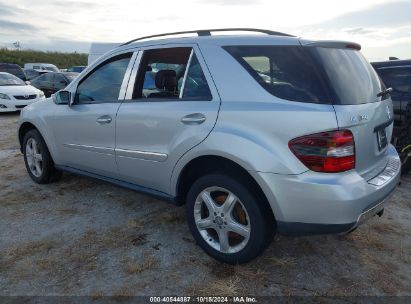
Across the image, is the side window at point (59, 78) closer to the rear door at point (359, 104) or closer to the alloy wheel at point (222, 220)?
the alloy wheel at point (222, 220)

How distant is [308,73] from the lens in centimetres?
255

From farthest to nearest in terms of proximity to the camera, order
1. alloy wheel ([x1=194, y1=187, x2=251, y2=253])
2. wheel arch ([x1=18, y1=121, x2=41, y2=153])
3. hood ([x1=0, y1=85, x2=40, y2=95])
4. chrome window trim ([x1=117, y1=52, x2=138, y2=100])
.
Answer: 1. hood ([x1=0, y1=85, x2=40, y2=95])
2. wheel arch ([x1=18, y1=121, x2=41, y2=153])
3. chrome window trim ([x1=117, y1=52, x2=138, y2=100])
4. alloy wheel ([x1=194, y1=187, x2=251, y2=253])

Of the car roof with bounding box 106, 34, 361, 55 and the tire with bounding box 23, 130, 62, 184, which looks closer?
the car roof with bounding box 106, 34, 361, 55

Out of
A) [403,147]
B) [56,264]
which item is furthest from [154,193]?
[403,147]

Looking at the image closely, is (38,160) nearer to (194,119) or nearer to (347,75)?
(194,119)

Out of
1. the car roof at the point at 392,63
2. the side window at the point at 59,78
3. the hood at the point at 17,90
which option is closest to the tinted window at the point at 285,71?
the car roof at the point at 392,63

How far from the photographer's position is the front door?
3713 mm

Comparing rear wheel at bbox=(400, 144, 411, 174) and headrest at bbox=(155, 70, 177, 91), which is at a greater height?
headrest at bbox=(155, 70, 177, 91)

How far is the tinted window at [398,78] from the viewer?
5492 mm

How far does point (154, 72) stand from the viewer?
11.8ft

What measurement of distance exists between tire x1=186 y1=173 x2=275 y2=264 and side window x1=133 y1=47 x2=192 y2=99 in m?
1.00

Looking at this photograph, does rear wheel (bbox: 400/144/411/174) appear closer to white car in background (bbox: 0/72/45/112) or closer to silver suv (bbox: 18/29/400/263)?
silver suv (bbox: 18/29/400/263)

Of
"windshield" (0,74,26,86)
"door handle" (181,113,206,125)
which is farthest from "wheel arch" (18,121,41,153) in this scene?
"windshield" (0,74,26,86)

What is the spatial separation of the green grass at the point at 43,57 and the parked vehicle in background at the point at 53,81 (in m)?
30.9
